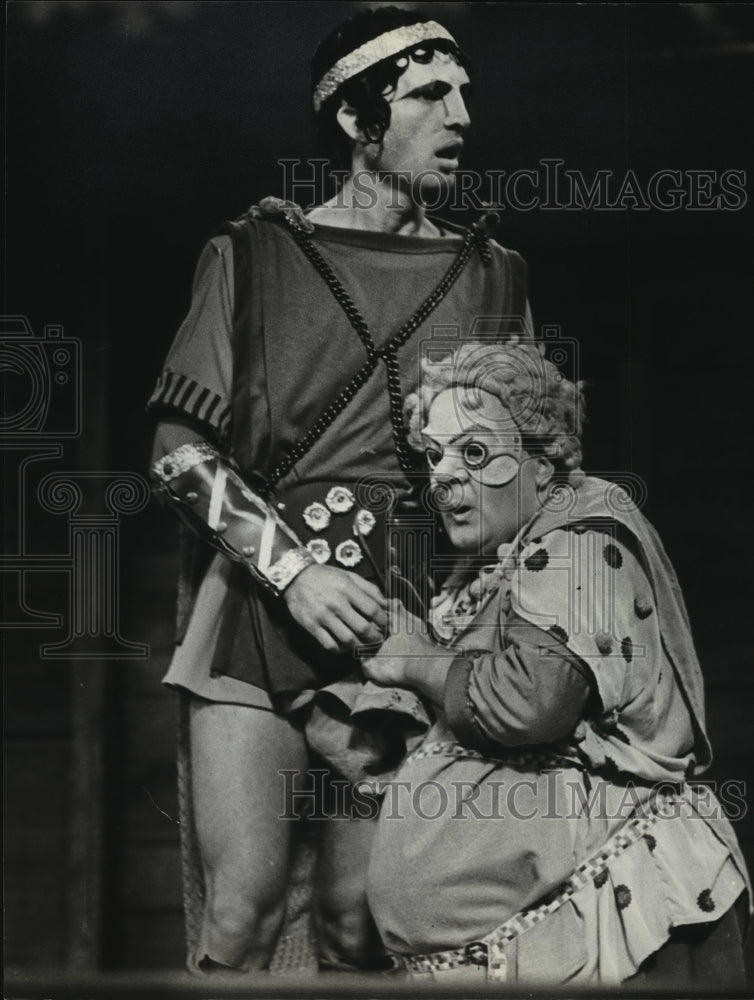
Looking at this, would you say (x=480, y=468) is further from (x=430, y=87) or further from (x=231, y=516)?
(x=430, y=87)

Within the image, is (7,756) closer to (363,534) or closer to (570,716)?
(363,534)

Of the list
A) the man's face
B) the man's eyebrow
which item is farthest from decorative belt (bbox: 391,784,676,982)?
the man's eyebrow

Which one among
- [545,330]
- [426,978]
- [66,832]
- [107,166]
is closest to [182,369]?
[107,166]

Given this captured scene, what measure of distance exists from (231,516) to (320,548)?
0.23 metres

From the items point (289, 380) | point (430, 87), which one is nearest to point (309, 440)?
point (289, 380)

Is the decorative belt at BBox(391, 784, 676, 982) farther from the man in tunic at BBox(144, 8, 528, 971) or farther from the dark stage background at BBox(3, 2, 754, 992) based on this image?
the dark stage background at BBox(3, 2, 754, 992)

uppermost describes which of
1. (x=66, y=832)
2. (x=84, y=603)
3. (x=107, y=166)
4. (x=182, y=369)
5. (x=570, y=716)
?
A: (x=107, y=166)

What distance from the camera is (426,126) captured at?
3611mm

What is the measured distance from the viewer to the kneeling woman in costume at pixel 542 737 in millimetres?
3369

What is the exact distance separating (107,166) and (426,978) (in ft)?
7.10

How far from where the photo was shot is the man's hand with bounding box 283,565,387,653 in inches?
135

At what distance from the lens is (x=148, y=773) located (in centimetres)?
358

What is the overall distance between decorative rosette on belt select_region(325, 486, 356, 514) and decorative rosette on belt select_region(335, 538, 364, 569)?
76 mm

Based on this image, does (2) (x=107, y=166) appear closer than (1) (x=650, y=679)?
No
